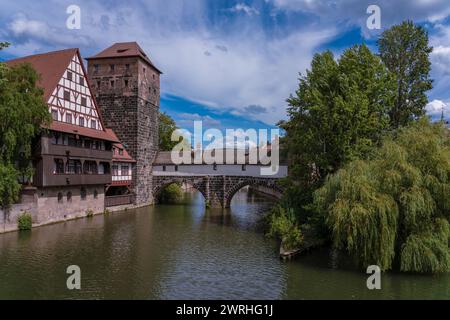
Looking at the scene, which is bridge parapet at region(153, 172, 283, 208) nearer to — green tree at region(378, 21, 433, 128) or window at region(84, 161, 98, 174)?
window at region(84, 161, 98, 174)

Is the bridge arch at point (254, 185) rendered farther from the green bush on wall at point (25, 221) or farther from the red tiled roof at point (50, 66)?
the green bush on wall at point (25, 221)

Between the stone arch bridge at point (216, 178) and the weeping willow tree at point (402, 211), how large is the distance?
21291mm

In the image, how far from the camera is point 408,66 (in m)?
31.0

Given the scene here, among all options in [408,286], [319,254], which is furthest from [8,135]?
[408,286]

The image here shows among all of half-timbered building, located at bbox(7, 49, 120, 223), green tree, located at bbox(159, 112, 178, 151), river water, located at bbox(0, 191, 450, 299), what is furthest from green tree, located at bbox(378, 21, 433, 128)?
green tree, located at bbox(159, 112, 178, 151)

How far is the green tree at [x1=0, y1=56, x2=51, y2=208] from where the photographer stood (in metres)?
24.2

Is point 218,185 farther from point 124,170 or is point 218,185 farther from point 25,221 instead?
point 25,221

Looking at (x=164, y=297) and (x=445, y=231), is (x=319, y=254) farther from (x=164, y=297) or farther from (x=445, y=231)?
(x=164, y=297)

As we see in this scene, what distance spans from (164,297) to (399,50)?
26540mm

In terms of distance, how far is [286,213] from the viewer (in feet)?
80.0

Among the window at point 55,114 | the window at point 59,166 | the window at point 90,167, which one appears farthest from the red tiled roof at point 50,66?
the window at point 90,167

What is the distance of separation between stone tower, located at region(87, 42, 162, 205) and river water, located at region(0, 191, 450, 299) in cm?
1641

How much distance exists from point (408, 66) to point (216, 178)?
22151 mm

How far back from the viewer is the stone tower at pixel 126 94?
43594 mm
